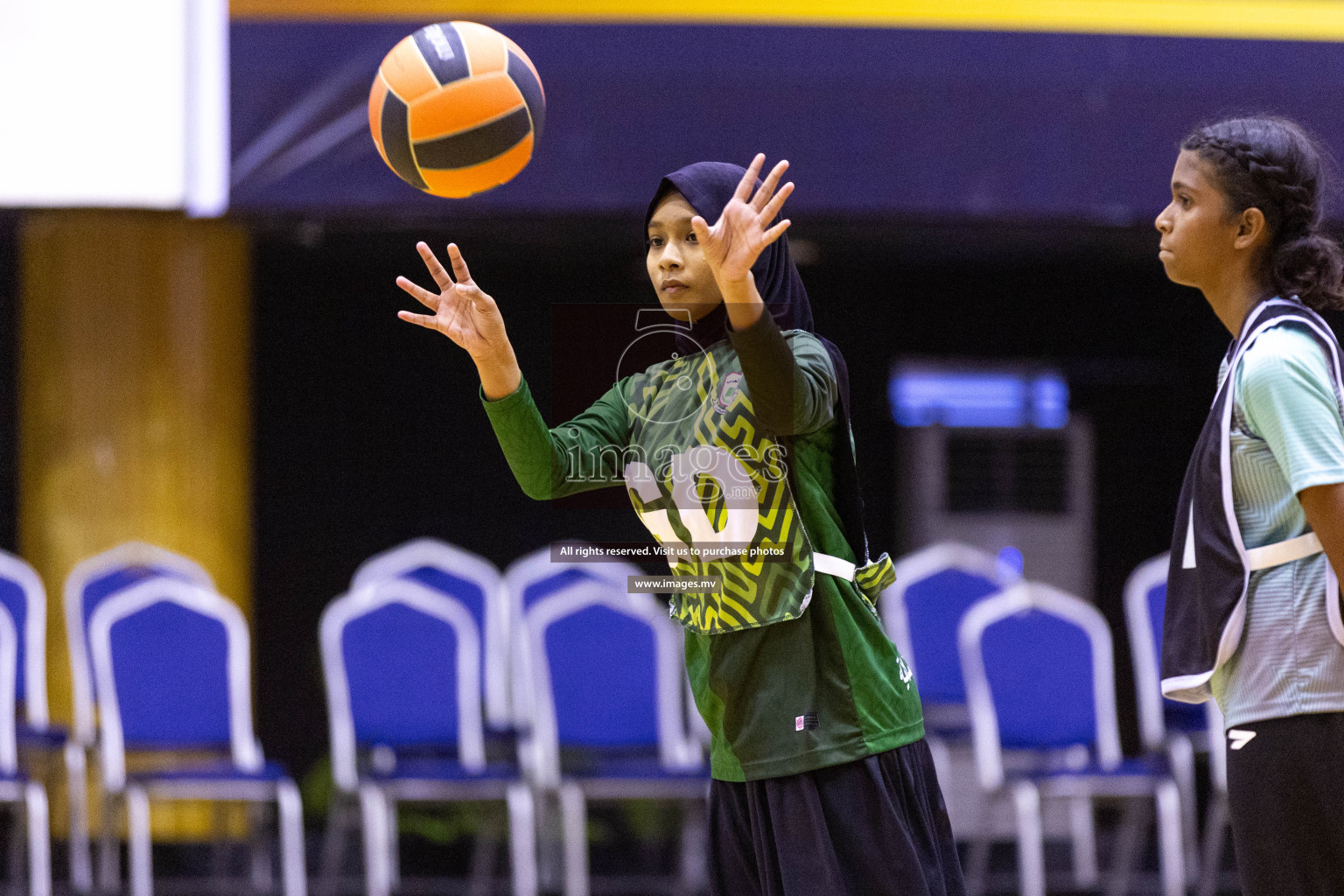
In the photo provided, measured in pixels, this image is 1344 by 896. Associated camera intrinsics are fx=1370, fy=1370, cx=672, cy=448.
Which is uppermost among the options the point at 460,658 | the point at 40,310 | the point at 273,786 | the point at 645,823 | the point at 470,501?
the point at 40,310

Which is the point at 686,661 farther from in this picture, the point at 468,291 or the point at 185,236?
the point at 185,236

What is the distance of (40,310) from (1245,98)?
4.74 metres

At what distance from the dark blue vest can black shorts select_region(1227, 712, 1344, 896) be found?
126 millimetres

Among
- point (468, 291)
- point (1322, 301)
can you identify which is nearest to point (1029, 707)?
point (1322, 301)

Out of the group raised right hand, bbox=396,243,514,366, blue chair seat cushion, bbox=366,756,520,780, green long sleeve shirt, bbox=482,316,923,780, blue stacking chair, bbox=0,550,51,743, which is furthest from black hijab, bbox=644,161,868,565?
blue stacking chair, bbox=0,550,51,743

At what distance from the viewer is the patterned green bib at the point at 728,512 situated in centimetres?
194

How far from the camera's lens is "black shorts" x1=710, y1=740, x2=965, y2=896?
1.90 m

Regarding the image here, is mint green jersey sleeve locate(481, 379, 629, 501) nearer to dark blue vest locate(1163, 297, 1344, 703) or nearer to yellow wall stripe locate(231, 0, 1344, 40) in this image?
dark blue vest locate(1163, 297, 1344, 703)

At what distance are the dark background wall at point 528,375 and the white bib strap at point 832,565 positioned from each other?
395 centimetres

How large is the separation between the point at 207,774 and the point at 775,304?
306 cm

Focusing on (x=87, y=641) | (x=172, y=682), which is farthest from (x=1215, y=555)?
(x=87, y=641)

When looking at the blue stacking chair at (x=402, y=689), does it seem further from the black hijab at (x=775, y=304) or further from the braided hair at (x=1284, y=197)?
the braided hair at (x=1284, y=197)

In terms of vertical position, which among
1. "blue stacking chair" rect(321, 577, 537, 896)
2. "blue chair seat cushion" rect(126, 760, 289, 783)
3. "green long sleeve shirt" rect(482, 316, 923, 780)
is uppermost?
"green long sleeve shirt" rect(482, 316, 923, 780)

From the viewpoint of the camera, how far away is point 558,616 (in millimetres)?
4680
